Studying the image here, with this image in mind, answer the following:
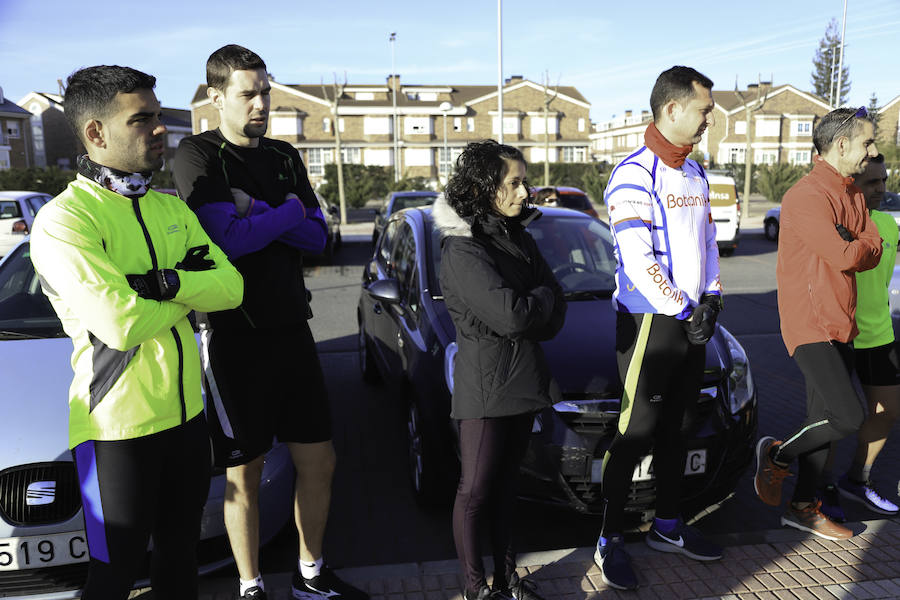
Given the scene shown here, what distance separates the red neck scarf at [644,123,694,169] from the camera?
2.87 metres

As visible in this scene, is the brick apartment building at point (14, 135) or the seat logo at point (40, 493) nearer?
the seat logo at point (40, 493)

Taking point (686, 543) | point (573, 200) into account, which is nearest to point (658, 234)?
point (686, 543)

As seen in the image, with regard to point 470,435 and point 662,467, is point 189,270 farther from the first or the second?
point 662,467

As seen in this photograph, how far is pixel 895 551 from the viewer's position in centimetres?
315

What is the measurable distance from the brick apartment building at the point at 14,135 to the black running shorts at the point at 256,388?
59340mm

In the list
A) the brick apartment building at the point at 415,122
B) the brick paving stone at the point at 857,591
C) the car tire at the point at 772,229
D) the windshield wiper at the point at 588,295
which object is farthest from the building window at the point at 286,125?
the brick paving stone at the point at 857,591

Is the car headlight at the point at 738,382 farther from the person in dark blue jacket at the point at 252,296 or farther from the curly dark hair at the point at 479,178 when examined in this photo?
the person in dark blue jacket at the point at 252,296

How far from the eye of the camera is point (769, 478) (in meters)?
3.51

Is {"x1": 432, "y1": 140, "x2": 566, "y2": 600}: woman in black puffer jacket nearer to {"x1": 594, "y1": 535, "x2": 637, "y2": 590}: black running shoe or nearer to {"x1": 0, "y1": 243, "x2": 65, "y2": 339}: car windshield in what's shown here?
{"x1": 594, "y1": 535, "x2": 637, "y2": 590}: black running shoe

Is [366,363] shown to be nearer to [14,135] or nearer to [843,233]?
[843,233]

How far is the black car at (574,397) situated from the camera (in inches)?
122

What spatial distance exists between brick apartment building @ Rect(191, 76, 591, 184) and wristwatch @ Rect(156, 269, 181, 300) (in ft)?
201

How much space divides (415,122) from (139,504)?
66321 mm

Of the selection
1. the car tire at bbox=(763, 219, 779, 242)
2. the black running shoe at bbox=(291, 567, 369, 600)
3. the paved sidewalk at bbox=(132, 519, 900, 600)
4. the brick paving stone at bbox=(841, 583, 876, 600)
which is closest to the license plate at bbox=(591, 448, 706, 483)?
the paved sidewalk at bbox=(132, 519, 900, 600)
